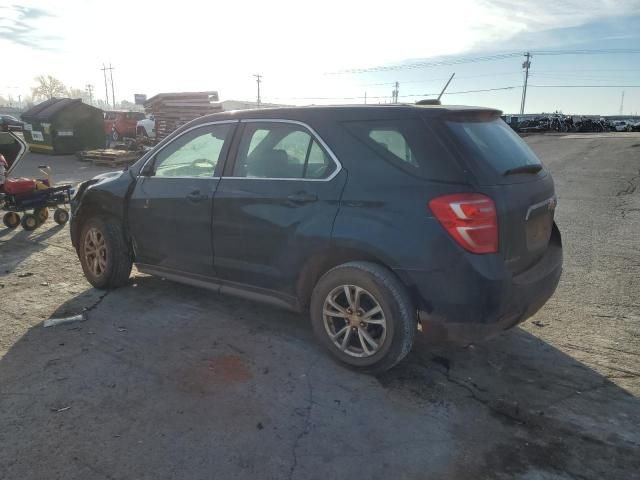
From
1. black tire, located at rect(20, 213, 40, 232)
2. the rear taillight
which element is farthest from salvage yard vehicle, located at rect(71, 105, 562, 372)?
black tire, located at rect(20, 213, 40, 232)

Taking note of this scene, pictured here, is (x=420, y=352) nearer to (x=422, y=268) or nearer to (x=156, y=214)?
(x=422, y=268)

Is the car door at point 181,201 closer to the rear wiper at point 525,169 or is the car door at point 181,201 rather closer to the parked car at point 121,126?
the rear wiper at point 525,169

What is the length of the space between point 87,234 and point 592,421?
4546mm

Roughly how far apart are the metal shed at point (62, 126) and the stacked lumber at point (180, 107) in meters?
2.41

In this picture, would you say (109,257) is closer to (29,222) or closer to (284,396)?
(284,396)

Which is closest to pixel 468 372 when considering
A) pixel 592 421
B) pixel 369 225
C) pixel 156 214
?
pixel 592 421

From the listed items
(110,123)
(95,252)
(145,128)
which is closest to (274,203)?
(95,252)

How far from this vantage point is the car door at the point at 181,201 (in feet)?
12.5

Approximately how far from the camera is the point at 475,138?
2.97 meters

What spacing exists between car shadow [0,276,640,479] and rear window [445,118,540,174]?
4.72 ft

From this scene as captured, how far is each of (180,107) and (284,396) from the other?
17969 millimetres

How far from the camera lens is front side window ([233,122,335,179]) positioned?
3.27 meters

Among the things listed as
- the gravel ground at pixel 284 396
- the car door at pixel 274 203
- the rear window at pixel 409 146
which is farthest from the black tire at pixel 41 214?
the rear window at pixel 409 146

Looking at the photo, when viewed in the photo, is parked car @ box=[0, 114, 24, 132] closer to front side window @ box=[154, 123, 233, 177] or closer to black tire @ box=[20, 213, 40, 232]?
black tire @ box=[20, 213, 40, 232]
